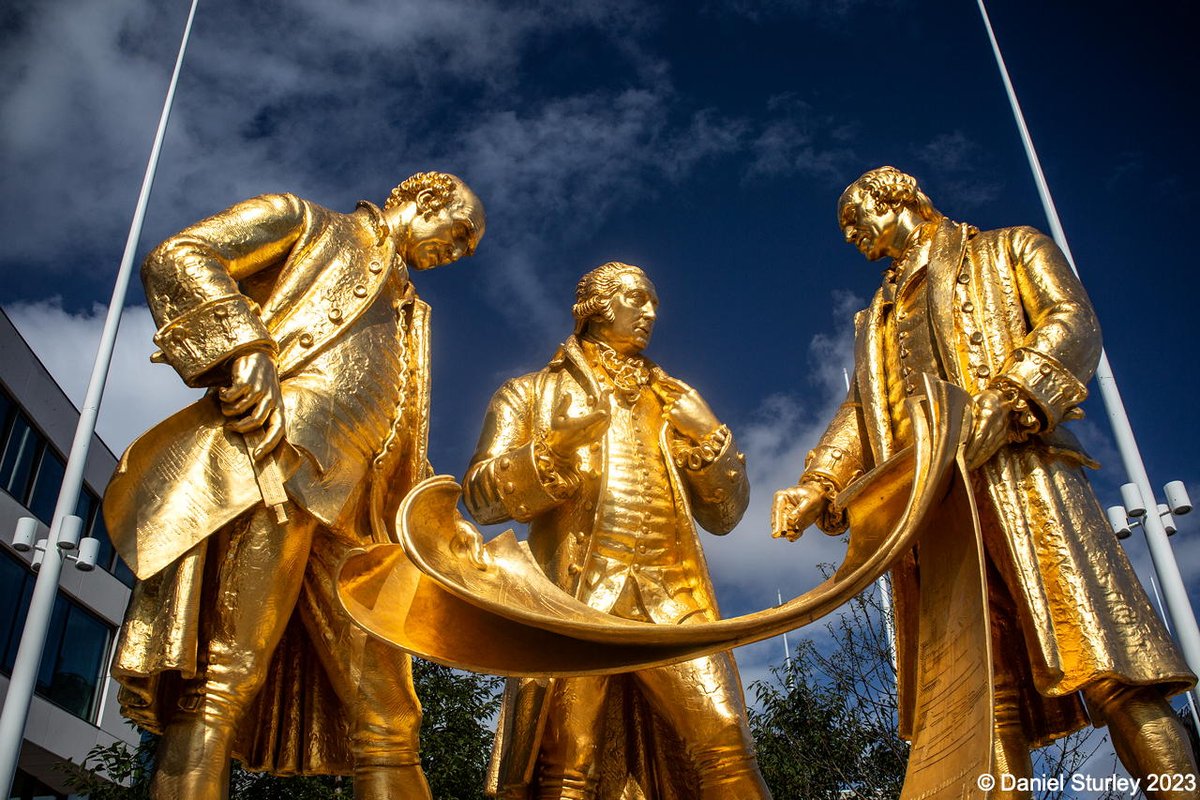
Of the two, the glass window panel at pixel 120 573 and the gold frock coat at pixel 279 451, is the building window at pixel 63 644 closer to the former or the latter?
the glass window panel at pixel 120 573

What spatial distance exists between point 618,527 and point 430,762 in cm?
907

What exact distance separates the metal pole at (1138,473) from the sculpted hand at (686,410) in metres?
4.81

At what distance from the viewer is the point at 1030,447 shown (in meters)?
4.23

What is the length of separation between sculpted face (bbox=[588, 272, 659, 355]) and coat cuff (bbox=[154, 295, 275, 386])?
73.1 inches

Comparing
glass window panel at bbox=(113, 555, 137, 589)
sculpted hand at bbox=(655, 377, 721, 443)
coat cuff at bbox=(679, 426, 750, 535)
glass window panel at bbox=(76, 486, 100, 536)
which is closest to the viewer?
coat cuff at bbox=(679, 426, 750, 535)

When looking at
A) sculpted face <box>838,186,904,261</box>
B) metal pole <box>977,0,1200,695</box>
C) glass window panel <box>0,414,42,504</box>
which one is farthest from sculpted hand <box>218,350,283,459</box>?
glass window panel <box>0,414,42,504</box>

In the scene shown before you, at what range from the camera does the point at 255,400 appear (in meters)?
4.11

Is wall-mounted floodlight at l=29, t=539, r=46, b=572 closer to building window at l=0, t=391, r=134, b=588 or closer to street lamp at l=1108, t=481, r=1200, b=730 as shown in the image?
building window at l=0, t=391, r=134, b=588

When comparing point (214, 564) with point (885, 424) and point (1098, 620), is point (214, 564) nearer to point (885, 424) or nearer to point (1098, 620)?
point (885, 424)

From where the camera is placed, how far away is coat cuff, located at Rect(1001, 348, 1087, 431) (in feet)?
13.4

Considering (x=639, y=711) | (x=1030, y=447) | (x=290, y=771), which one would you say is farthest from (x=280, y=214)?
Result: (x=1030, y=447)

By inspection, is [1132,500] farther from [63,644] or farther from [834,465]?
[63,644]

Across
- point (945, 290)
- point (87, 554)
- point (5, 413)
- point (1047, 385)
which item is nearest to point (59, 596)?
point (5, 413)

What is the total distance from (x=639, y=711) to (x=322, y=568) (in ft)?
5.07
